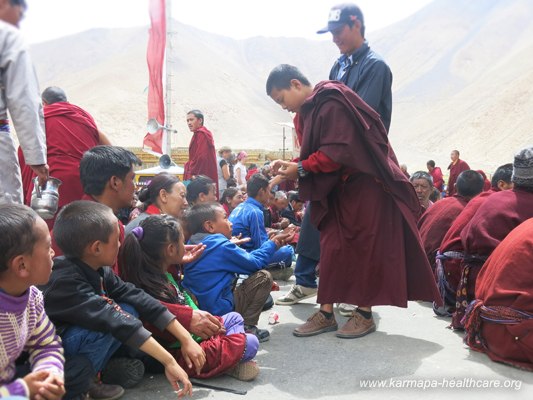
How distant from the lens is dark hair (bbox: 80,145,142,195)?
9.11 ft

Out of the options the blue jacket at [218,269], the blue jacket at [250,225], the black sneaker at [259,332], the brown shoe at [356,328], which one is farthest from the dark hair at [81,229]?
the blue jacket at [250,225]

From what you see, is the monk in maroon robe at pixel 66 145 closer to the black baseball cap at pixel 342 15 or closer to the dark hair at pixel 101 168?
the dark hair at pixel 101 168

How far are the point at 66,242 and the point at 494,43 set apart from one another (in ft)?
232

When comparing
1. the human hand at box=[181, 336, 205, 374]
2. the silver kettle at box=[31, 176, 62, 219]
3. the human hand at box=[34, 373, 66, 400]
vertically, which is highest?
the silver kettle at box=[31, 176, 62, 219]

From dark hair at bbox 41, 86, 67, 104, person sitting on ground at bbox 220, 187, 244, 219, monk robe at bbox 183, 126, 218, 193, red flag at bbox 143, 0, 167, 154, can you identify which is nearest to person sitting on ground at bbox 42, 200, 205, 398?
dark hair at bbox 41, 86, 67, 104

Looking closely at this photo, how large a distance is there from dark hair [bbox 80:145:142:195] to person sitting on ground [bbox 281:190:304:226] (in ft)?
12.2

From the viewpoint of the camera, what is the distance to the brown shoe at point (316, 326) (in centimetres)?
321

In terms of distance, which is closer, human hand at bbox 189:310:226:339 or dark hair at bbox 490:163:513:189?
human hand at bbox 189:310:226:339

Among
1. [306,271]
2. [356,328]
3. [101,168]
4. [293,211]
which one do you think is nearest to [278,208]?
[293,211]

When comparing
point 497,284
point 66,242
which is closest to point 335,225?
point 497,284

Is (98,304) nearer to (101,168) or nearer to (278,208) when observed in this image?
(101,168)

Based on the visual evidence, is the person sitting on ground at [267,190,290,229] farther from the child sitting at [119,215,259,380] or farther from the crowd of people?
the child sitting at [119,215,259,380]

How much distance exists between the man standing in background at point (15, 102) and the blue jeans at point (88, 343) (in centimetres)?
96

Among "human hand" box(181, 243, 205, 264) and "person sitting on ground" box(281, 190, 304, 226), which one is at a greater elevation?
"human hand" box(181, 243, 205, 264)
